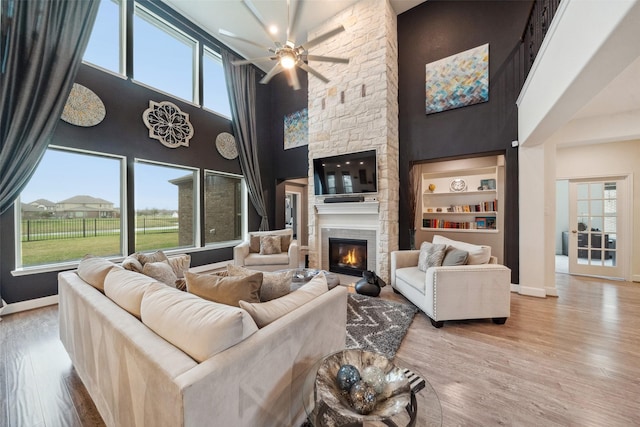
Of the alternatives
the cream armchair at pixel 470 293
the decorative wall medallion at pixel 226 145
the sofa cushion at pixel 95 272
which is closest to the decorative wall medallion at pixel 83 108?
the decorative wall medallion at pixel 226 145

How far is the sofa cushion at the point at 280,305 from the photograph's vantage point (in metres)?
1.17

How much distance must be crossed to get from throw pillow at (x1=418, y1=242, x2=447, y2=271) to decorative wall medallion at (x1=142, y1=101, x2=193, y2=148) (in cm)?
477

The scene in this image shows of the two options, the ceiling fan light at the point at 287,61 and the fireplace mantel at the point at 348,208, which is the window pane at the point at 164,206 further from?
the ceiling fan light at the point at 287,61

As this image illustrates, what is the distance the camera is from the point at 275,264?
4.38 metres

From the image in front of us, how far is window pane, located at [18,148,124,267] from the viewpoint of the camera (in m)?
3.24

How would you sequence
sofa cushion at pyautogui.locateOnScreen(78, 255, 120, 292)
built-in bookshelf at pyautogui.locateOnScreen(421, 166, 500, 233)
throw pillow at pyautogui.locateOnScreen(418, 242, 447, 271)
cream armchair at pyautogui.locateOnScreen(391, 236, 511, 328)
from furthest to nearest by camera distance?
built-in bookshelf at pyautogui.locateOnScreen(421, 166, 500, 233)
throw pillow at pyautogui.locateOnScreen(418, 242, 447, 271)
cream armchair at pyautogui.locateOnScreen(391, 236, 511, 328)
sofa cushion at pyautogui.locateOnScreen(78, 255, 120, 292)

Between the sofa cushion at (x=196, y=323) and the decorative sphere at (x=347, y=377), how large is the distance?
47cm

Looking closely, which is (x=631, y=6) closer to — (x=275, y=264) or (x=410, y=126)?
(x=410, y=126)

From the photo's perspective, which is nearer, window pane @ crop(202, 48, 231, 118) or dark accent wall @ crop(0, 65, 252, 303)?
dark accent wall @ crop(0, 65, 252, 303)

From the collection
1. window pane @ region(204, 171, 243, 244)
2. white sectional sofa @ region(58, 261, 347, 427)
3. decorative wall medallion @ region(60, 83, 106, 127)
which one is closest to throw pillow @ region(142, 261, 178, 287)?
white sectional sofa @ region(58, 261, 347, 427)

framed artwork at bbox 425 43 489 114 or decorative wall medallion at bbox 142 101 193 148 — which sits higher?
framed artwork at bbox 425 43 489 114

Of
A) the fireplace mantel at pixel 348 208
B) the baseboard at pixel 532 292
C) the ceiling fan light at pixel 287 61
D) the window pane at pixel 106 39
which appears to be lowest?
the baseboard at pixel 532 292

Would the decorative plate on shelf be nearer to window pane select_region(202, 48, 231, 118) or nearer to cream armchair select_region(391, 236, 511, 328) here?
cream armchair select_region(391, 236, 511, 328)

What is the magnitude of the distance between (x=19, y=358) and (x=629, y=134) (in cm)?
739
